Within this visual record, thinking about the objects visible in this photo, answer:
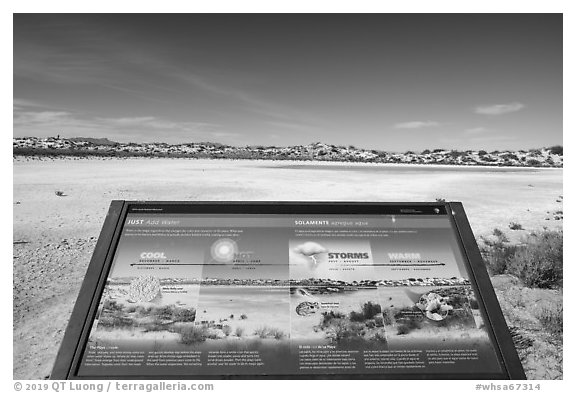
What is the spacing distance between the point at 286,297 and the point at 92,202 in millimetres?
10420

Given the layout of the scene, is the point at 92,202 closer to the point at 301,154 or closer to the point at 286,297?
the point at 286,297

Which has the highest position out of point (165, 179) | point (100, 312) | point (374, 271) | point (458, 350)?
point (165, 179)

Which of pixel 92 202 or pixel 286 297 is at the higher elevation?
pixel 92 202

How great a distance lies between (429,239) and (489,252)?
445cm

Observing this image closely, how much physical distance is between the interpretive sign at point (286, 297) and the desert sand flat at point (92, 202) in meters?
1.63

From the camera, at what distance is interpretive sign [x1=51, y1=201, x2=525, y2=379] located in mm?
3270

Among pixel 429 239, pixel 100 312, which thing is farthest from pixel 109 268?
pixel 429 239

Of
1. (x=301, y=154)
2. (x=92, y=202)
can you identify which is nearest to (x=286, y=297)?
(x=92, y=202)

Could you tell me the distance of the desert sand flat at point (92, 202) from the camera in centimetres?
558

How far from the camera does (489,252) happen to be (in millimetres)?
7965

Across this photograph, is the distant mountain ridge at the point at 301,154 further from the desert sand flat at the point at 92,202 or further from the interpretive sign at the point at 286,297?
the interpretive sign at the point at 286,297

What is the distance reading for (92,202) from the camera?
41.3 ft

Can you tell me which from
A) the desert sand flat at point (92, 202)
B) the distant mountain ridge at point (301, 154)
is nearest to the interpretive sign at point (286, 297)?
the desert sand flat at point (92, 202)

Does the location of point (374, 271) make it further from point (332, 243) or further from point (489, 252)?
point (489, 252)
